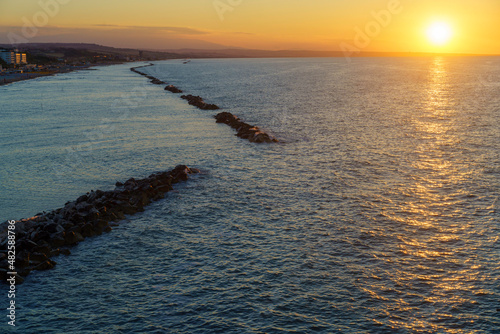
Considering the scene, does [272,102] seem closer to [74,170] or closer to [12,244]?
[74,170]

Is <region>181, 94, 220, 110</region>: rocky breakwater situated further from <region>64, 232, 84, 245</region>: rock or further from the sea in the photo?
<region>64, 232, 84, 245</region>: rock

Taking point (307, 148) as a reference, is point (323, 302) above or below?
below

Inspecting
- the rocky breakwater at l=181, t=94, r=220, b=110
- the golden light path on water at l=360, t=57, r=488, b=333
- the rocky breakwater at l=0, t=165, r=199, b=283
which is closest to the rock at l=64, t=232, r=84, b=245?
the rocky breakwater at l=0, t=165, r=199, b=283

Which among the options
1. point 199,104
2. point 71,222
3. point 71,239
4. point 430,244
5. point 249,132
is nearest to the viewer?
point 430,244

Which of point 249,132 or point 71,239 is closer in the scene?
point 71,239

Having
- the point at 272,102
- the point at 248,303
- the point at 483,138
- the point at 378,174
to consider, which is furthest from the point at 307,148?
the point at 272,102

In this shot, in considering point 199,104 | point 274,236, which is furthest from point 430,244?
point 199,104

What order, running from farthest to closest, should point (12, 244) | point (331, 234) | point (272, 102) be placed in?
1. point (272, 102)
2. point (331, 234)
3. point (12, 244)

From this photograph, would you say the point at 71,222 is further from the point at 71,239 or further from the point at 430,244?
the point at 430,244
